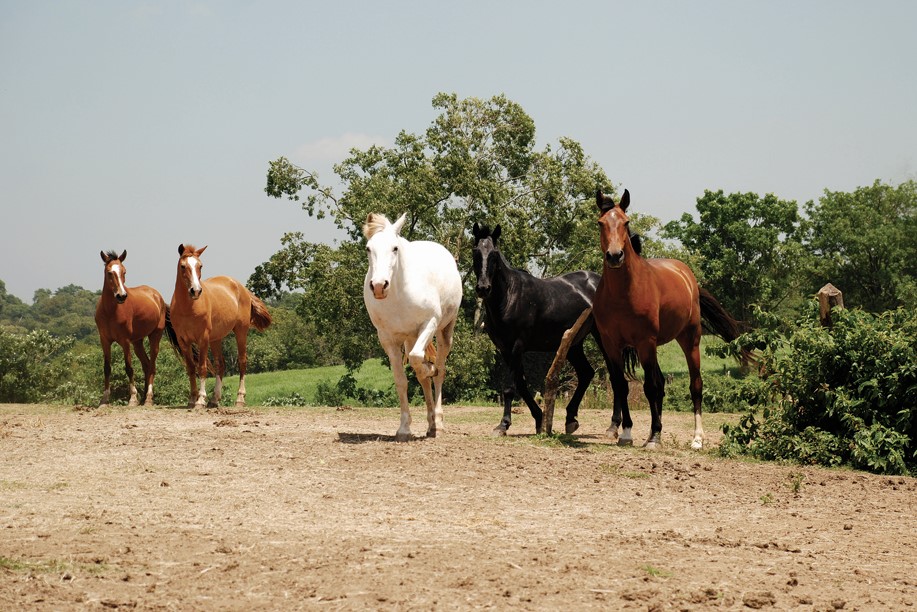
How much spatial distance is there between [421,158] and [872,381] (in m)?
26.0

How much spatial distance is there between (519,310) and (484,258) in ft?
2.85

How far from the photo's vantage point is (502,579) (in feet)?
15.9

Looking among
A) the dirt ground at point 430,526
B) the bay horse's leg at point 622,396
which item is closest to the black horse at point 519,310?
the bay horse's leg at point 622,396

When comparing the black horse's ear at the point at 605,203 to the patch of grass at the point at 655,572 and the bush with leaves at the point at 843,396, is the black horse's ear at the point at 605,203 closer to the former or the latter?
the bush with leaves at the point at 843,396

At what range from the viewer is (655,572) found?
16.7 ft

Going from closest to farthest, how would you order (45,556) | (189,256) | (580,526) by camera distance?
(45,556) < (580,526) < (189,256)

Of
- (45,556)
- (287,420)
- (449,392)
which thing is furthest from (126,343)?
(449,392)

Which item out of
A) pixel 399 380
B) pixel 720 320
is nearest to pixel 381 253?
pixel 399 380

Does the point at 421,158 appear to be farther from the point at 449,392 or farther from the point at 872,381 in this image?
the point at 872,381

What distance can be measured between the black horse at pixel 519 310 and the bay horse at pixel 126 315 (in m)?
7.12

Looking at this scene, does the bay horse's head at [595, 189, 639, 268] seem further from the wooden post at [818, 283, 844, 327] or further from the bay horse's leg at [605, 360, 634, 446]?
the wooden post at [818, 283, 844, 327]

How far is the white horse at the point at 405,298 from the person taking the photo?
9836mm

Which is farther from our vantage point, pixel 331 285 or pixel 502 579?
pixel 331 285

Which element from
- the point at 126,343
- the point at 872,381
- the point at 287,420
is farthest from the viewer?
the point at 126,343
